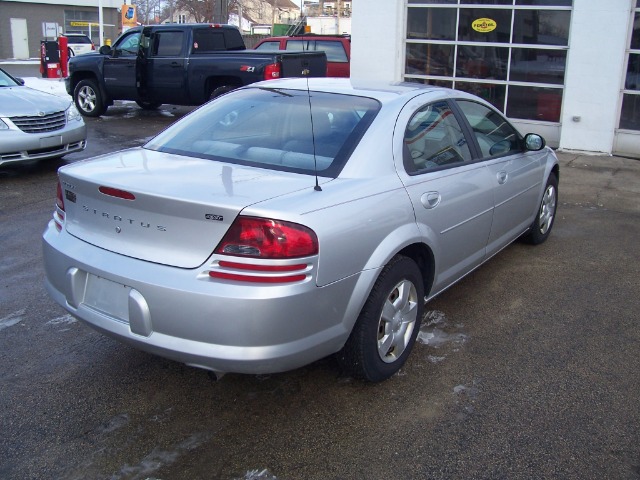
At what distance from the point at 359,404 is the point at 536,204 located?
3060 mm

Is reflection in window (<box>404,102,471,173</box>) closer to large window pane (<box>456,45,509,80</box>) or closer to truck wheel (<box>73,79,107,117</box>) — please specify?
large window pane (<box>456,45,509,80</box>)

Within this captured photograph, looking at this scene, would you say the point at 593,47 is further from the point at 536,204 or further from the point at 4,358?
the point at 4,358

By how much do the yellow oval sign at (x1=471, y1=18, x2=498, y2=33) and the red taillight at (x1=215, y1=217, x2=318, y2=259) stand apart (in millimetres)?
10334

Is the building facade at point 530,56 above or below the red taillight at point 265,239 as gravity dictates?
above

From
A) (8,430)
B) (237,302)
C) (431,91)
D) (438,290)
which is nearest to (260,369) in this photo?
(237,302)

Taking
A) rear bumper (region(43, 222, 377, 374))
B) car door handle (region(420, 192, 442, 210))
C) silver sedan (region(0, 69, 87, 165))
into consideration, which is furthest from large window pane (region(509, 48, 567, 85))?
rear bumper (region(43, 222, 377, 374))

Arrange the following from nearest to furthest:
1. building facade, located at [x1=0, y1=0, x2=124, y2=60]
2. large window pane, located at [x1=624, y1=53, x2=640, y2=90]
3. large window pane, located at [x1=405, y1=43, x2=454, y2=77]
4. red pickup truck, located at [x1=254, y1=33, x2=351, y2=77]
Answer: large window pane, located at [x1=624, y1=53, x2=640, y2=90]
large window pane, located at [x1=405, y1=43, x2=454, y2=77]
red pickup truck, located at [x1=254, y1=33, x2=351, y2=77]
building facade, located at [x1=0, y1=0, x2=124, y2=60]

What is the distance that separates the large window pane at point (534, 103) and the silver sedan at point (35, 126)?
24.4ft

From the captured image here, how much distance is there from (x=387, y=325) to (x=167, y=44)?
11529 millimetres

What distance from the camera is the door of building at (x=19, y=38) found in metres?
44.1

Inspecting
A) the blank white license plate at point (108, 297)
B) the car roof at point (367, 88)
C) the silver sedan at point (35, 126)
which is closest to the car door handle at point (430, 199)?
the car roof at point (367, 88)

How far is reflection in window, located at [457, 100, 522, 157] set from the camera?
4.74 meters

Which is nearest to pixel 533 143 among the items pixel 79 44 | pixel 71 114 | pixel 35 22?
pixel 71 114

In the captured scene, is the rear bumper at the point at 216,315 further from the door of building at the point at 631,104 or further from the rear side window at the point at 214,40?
the rear side window at the point at 214,40
